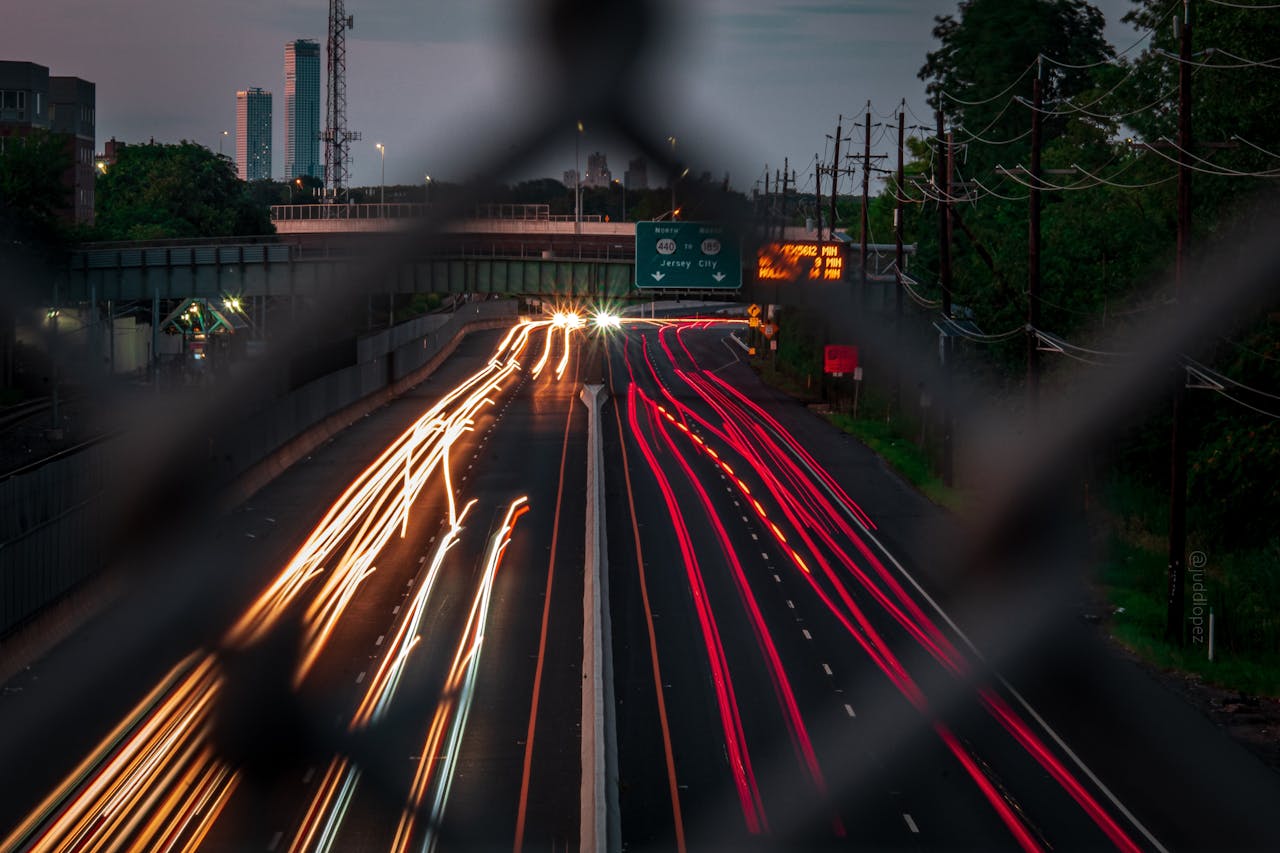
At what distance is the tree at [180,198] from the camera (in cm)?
12626

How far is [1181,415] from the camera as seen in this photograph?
1181 inches

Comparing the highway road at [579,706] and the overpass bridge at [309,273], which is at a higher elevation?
the overpass bridge at [309,273]

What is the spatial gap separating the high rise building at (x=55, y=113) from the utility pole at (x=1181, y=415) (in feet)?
329

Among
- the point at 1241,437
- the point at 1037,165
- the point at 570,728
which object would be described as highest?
the point at 1037,165

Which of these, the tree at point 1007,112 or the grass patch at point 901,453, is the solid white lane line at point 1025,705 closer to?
the grass patch at point 901,453

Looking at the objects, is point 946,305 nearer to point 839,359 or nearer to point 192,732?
point 839,359

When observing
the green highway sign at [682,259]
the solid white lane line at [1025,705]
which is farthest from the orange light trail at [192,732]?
the green highway sign at [682,259]

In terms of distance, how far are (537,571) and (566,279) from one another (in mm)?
39396

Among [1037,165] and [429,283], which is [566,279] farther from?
[1037,165]

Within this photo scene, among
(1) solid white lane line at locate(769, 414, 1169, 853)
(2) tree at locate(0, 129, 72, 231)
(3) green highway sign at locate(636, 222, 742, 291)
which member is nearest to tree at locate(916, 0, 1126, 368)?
(3) green highway sign at locate(636, 222, 742, 291)

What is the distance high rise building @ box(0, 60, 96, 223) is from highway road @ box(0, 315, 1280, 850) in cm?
8560

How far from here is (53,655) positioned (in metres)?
28.0

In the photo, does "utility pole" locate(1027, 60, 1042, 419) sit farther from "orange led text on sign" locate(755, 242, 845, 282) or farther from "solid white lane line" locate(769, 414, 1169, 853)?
"orange led text on sign" locate(755, 242, 845, 282)

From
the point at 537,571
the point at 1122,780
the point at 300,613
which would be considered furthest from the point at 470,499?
the point at 1122,780
